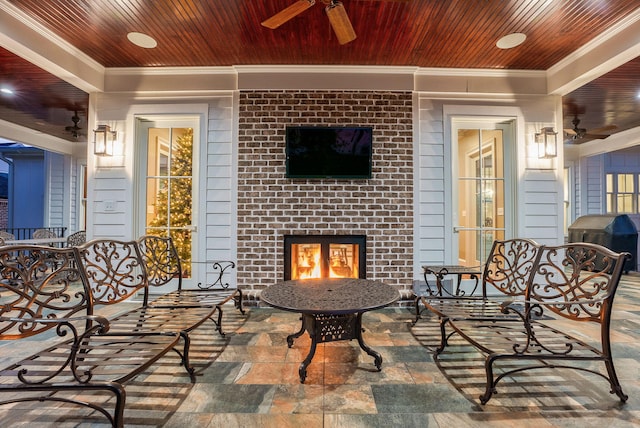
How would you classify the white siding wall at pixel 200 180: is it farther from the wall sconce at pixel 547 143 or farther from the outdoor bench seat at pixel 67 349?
the wall sconce at pixel 547 143

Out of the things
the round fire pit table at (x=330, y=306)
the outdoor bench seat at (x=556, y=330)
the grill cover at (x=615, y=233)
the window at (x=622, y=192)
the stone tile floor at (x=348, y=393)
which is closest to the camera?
the stone tile floor at (x=348, y=393)

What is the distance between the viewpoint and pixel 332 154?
3.73 m

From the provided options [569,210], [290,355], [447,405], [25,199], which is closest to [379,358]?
[447,405]

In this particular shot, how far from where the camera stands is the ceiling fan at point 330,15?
2277 mm

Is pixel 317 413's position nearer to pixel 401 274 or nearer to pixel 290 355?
pixel 290 355

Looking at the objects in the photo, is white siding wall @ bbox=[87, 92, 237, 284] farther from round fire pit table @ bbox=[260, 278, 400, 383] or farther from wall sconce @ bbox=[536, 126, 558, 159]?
wall sconce @ bbox=[536, 126, 558, 159]

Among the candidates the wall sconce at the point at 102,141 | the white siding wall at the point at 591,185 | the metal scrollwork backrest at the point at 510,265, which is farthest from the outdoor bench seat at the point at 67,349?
the white siding wall at the point at 591,185

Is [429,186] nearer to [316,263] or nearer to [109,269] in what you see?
[316,263]

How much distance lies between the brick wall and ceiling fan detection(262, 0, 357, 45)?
1.20m

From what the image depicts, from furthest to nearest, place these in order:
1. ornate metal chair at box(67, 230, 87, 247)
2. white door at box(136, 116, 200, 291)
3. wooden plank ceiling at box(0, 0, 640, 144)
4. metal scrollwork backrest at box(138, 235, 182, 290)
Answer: ornate metal chair at box(67, 230, 87, 247)
white door at box(136, 116, 200, 291)
metal scrollwork backrest at box(138, 235, 182, 290)
wooden plank ceiling at box(0, 0, 640, 144)

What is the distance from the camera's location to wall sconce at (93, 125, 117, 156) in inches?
146

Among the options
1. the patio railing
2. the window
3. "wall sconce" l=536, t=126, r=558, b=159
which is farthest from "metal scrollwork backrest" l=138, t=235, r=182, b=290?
the window

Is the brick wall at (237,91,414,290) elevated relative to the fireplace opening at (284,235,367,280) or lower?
elevated

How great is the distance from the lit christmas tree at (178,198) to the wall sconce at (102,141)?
71 cm
